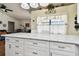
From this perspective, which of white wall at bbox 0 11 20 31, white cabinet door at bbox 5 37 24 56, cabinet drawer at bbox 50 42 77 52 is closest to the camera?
cabinet drawer at bbox 50 42 77 52

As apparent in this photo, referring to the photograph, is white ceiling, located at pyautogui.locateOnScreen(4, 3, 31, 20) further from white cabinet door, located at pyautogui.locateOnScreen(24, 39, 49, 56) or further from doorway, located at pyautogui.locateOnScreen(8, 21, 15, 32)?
white cabinet door, located at pyautogui.locateOnScreen(24, 39, 49, 56)

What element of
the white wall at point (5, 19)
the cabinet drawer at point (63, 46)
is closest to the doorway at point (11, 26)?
the white wall at point (5, 19)

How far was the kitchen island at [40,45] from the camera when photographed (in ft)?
4.65

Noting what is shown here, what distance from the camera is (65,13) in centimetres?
164

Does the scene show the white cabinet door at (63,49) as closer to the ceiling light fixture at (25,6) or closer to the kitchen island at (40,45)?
the kitchen island at (40,45)

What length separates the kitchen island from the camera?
142cm

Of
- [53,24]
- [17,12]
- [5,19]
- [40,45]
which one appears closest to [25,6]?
[17,12]

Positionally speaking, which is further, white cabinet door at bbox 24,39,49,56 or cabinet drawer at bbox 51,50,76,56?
white cabinet door at bbox 24,39,49,56

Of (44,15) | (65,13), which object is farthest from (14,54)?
(65,13)

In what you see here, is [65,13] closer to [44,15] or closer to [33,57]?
[44,15]

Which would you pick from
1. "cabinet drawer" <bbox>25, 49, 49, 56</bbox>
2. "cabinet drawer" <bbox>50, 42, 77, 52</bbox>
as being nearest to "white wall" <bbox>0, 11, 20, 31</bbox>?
"cabinet drawer" <bbox>25, 49, 49, 56</bbox>

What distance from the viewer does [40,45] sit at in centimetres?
163

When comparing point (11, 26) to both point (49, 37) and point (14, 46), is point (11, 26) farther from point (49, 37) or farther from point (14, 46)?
point (49, 37)

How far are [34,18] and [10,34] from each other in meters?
0.39
